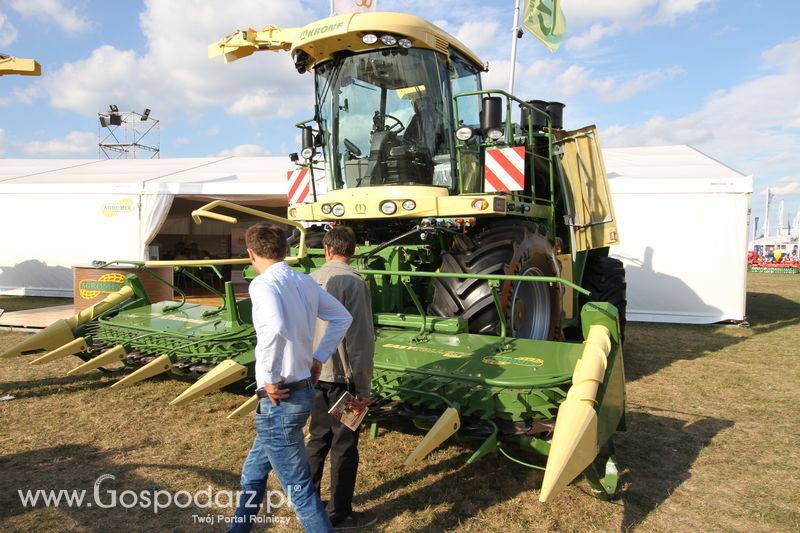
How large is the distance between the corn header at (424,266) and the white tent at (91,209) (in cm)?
611

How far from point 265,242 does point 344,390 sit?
2.96 ft

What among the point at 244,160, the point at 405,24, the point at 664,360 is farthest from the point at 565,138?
the point at 244,160

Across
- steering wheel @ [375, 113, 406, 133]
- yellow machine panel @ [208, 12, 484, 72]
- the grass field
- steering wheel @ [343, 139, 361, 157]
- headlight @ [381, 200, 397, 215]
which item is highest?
yellow machine panel @ [208, 12, 484, 72]

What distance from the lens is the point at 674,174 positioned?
10.5m

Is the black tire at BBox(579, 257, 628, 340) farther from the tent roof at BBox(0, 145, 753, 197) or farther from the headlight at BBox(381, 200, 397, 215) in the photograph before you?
the tent roof at BBox(0, 145, 753, 197)

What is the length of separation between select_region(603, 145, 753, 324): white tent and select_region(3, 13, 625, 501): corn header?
494 cm

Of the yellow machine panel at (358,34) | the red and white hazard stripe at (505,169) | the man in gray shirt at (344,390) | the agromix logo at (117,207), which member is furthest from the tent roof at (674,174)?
the agromix logo at (117,207)

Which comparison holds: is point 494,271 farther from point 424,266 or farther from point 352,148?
point 352,148

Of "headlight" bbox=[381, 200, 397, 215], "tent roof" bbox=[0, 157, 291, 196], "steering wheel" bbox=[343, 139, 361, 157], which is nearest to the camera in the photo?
"headlight" bbox=[381, 200, 397, 215]

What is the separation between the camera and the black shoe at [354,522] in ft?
9.10

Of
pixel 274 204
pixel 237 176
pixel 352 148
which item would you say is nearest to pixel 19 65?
pixel 237 176

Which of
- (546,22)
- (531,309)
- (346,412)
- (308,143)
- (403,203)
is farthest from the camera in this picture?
(546,22)

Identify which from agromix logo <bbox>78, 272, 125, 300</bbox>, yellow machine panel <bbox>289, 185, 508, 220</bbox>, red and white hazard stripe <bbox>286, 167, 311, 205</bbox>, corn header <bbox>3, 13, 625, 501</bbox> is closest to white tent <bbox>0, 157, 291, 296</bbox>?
agromix logo <bbox>78, 272, 125, 300</bbox>

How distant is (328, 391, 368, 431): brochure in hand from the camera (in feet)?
8.77
